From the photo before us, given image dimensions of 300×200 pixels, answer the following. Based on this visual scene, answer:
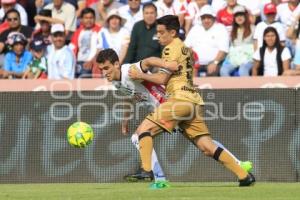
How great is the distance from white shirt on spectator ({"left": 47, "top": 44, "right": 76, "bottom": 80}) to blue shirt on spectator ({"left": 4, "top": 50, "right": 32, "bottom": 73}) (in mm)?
557

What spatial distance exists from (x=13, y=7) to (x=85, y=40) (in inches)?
94.0

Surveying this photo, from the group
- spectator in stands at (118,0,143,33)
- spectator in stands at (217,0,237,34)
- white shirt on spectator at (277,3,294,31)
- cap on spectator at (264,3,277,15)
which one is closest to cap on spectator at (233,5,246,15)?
spectator in stands at (217,0,237,34)

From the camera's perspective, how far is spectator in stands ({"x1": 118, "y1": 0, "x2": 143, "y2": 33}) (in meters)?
17.8

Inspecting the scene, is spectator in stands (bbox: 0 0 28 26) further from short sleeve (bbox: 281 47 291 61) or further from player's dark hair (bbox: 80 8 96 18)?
short sleeve (bbox: 281 47 291 61)

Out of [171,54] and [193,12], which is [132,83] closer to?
[171,54]

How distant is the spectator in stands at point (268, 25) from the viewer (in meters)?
16.5

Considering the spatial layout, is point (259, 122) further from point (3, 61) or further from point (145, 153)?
point (3, 61)

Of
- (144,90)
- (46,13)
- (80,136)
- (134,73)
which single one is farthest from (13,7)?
(134,73)

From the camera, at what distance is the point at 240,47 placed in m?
16.7

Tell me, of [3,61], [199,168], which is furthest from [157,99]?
[3,61]

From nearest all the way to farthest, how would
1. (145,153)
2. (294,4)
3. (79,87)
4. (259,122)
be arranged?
(145,153), (259,122), (79,87), (294,4)

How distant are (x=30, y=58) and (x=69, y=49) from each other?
2.74ft

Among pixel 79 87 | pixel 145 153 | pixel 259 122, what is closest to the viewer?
pixel 145 153

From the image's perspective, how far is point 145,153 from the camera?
1132 cm
